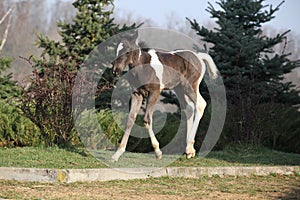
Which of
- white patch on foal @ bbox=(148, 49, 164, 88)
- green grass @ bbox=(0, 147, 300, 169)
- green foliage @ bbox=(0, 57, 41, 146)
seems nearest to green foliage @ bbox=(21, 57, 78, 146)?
green grass @ bbox=(0, 147, 300, 169)

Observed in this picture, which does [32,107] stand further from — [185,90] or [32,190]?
[32,190]

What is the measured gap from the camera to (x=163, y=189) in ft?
23.4

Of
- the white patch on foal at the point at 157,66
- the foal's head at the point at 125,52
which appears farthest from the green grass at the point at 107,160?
the foal's head at the point at 125,52

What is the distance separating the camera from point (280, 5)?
16.0 m

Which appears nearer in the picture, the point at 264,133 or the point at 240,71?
the point at 264,133

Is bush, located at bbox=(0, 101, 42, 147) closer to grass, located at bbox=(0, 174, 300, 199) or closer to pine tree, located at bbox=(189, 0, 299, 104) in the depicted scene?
grass, located at bbox=(0, 174, 300, 199)

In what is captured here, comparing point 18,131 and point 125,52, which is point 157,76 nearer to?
point 125,52

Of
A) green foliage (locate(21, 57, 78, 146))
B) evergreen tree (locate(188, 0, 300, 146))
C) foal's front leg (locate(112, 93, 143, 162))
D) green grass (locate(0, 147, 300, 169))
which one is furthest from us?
evergreen tree (locate(188, 0, 300, 146))

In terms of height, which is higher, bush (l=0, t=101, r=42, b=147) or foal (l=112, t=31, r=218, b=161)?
foal (l=112, t=31, r=218, b=161)

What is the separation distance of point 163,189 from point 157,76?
242 cm

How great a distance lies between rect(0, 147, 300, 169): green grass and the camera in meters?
8.27

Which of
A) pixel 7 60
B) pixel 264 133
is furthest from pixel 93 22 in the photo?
pixel 264 133

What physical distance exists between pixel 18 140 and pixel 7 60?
571 centimetres

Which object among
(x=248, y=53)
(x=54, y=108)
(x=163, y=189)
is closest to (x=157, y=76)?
(x=163, y=189)
